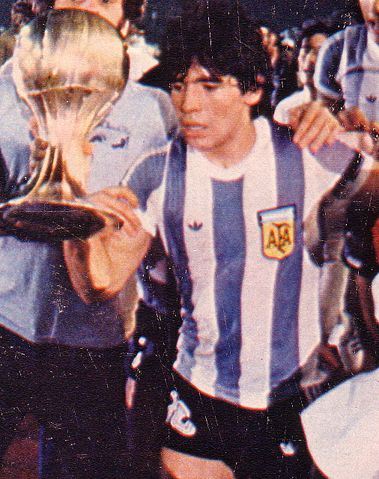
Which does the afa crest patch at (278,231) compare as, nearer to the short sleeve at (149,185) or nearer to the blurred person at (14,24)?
the short sleeve at (149,185)

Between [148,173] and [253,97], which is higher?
[253,97]

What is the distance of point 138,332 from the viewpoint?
1517 millimetres

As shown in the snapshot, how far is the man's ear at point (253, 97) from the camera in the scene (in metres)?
1.38

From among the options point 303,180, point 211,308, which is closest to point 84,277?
point 211,308

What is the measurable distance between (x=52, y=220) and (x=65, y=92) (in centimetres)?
26

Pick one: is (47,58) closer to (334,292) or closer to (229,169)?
(229,169)

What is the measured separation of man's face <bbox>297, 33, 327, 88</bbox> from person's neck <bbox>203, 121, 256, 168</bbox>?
0.15m

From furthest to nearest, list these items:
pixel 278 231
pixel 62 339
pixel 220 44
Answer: pixel 62 339
pixel 278 231
pixel 220 44

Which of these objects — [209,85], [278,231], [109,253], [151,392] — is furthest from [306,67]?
[151,392]

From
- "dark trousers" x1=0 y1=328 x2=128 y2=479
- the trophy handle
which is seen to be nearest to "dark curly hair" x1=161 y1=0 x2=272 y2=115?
the trophy handle

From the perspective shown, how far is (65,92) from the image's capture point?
1232 millimetres

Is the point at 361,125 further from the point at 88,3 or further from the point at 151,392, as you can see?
the point at 151,392

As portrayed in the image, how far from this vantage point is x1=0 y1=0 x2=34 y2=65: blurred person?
1422 mm

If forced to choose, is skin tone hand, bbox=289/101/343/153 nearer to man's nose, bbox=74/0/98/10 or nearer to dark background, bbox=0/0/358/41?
dark background, bbox=0/0/358/41
